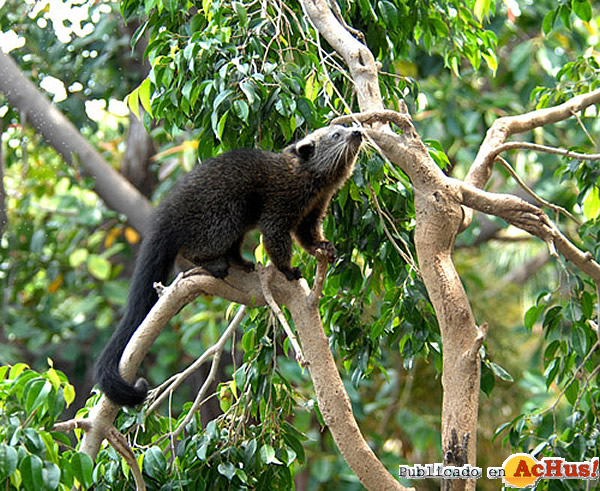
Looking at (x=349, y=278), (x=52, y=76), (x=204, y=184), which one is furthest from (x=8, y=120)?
(x=349, y=278)

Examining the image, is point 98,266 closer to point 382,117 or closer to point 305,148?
point 305,148

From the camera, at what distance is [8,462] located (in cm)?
166

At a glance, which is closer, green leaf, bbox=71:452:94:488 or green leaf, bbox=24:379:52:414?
green leaf, bbox=24:379:52:414

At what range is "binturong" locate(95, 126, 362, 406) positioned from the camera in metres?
2.52

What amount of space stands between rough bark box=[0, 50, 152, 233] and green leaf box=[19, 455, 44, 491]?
7.92 feet

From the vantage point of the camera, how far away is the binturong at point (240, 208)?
8.27ft

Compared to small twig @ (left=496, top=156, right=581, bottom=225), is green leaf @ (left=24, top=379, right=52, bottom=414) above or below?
above

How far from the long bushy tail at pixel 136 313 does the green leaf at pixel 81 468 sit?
0.28 meters

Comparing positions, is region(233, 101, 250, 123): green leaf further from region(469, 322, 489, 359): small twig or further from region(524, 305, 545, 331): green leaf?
region(524, 305, 545, 331): green leaf

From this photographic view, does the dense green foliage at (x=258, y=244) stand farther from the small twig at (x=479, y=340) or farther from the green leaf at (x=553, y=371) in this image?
the small twig at (x=479, y=340)

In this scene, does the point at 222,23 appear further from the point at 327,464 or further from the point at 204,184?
the point at 327,464

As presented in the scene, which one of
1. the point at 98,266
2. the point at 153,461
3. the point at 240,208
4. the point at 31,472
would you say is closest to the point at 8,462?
the point at 31,472

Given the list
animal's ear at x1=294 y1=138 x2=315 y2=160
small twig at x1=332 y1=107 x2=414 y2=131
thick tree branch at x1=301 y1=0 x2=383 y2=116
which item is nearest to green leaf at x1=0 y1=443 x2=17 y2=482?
small twig at x1=332 y1=107 x2=414 y2=131

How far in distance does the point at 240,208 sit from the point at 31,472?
1158mm
